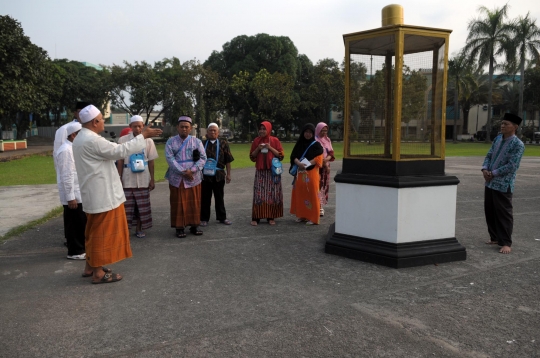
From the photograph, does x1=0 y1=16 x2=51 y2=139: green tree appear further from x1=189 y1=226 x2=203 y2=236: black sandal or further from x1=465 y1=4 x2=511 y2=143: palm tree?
x1=465 y1=4 x2=511 y2=143: palm tree

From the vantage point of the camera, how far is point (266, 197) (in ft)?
22.6

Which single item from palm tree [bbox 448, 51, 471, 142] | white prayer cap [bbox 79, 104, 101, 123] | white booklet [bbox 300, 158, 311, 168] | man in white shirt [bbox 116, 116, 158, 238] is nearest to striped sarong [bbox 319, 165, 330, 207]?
white booklet [bbox 300, 158, 311, 168]

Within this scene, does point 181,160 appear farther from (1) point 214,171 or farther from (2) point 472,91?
(2) point 472,91

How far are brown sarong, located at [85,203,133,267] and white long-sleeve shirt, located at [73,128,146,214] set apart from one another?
3.8 inches

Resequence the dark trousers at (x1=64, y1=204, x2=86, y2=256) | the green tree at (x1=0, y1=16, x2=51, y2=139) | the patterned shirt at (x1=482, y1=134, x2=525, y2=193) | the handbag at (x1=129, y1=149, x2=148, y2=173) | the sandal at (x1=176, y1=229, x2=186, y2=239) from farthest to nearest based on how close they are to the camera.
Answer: the green tree at (x1=0, y1=16, x2=51, y2=139), the sandal at (x1=176, y1=229, x2=186, y2=239), the handbag at (x1=129, y1=149, x2=148, y2=173), the patterned shirt at (x1=482, y1=134, x2=525, y2=193), the dark trousers at (x1=64, y1=204, x2=86, y2=256)

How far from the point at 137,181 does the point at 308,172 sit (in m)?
2.60

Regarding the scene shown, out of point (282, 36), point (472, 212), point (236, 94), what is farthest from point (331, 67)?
point (472, 212)

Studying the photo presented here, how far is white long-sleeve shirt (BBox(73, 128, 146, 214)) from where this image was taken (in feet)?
13.2

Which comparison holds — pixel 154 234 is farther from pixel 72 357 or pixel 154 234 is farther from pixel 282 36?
pixel 282 36

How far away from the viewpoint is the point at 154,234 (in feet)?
20.8

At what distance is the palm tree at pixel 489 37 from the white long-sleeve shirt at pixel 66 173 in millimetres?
39583

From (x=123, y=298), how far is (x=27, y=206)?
5.76 meters

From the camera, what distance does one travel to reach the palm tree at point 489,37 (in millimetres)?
36375

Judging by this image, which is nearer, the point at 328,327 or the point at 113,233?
the point at 328,327
